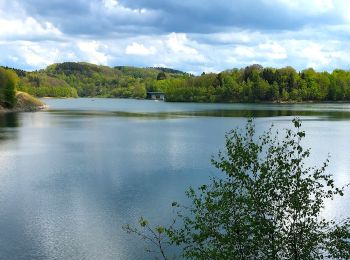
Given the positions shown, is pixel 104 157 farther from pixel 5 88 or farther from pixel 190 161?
pixel 5 88

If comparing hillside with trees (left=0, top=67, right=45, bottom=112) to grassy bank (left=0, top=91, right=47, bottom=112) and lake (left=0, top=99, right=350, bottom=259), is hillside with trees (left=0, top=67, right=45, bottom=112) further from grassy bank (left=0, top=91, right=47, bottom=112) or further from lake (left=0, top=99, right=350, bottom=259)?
lake (left=0, top=99, right=350, bottom=259)

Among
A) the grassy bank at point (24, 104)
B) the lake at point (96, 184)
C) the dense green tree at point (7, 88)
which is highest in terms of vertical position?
the dense green tree at point (7, 88)

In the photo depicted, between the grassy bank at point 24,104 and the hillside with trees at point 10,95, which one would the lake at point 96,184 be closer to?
the hillside with trees at point 10,95

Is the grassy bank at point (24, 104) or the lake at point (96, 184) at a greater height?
the grassy bank at point (24, 104)

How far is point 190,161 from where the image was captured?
46.4m

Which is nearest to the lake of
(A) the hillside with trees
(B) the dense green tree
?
(B) the dense green tree

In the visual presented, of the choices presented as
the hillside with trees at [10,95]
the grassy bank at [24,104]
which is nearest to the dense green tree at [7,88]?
the hillside with trees at [10,95]

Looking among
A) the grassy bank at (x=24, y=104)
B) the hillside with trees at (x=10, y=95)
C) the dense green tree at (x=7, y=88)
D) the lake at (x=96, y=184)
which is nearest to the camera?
the lake at (x=96, y=184)

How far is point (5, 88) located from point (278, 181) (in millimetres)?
126430

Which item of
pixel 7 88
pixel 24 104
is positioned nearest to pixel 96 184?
pixel 7 88

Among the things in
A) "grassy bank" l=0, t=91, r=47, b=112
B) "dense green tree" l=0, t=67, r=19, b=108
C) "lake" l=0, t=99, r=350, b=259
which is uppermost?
"dense green tree" l=0, t=67, r=19, b=108

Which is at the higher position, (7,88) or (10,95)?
(7,88)

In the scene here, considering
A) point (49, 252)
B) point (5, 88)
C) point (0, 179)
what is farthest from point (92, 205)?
point (5, 88)

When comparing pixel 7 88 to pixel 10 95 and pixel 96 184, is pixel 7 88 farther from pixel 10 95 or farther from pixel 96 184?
pixel 96 184
